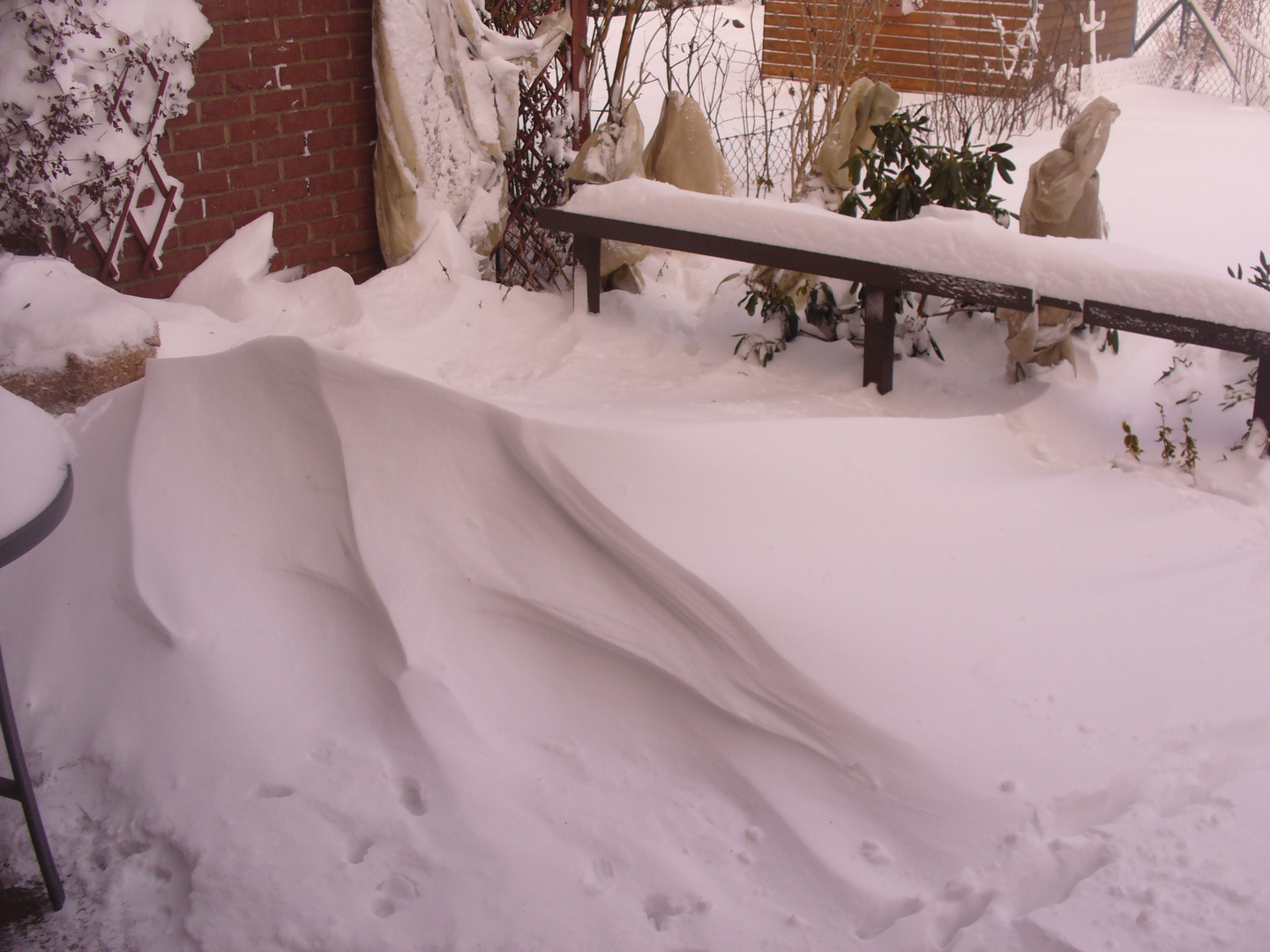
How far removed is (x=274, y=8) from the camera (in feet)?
15.0

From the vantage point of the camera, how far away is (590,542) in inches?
103

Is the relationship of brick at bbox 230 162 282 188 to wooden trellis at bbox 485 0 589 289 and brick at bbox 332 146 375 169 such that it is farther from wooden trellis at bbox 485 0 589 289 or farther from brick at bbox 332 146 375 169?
wooden trellis at bbox 485 0 589 289

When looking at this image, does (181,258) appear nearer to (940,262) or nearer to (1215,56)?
(940,262)

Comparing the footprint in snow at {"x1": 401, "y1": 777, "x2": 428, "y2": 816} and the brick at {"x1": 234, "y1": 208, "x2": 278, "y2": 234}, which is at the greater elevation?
the brick at {"x1": 234, "y1": 208, "x2": 278, "y2": 234}

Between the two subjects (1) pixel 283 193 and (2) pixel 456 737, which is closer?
(2) pixel 456 737

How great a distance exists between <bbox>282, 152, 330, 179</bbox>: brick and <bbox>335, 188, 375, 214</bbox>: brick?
6.1 inches

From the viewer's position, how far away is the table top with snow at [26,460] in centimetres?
171

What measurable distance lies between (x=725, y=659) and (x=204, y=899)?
45.3 inches

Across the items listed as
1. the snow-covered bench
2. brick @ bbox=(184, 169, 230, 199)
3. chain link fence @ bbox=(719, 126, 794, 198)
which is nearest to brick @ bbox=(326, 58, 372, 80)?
brick @ bbox=(184, 169, 230, 199)

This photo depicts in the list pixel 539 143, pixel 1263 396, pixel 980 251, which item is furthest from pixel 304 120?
pixel 1263 396

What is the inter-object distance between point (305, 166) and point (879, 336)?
269 centimetres

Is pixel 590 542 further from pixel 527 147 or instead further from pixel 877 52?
pixel 877 52

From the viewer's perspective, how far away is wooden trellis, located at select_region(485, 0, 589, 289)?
5.52 meters

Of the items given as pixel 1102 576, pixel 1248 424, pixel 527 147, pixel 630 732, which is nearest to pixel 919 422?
pixel 1102 576
